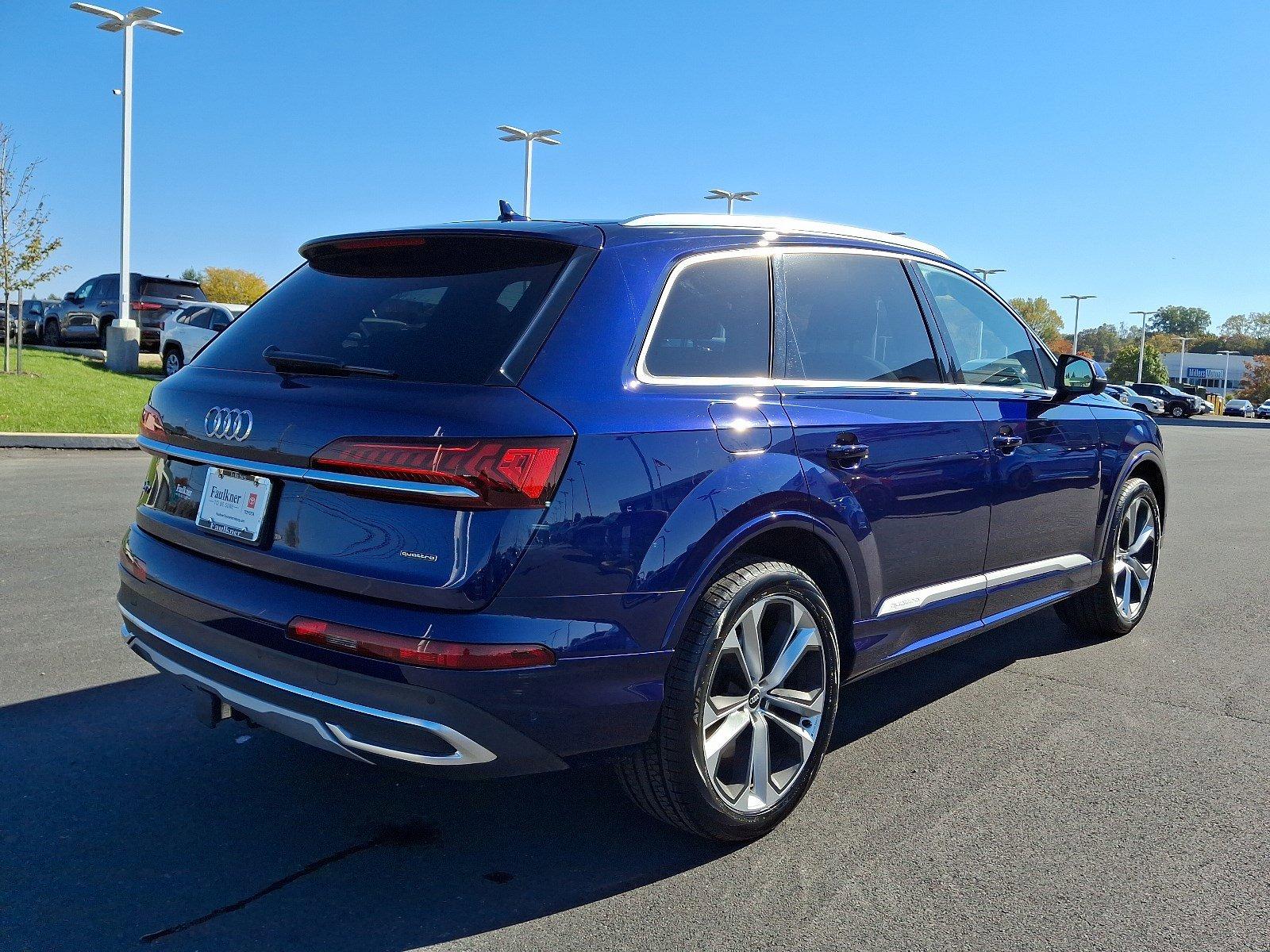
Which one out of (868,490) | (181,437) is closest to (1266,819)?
(868,490)

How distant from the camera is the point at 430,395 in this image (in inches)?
108

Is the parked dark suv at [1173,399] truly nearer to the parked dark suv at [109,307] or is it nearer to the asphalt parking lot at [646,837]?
the parked dark suv at [109,307]

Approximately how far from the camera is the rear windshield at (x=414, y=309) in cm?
291

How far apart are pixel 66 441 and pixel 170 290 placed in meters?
15.3

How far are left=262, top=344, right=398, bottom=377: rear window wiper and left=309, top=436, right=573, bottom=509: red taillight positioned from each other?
0.94ft

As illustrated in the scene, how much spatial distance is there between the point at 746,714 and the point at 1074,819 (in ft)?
3.80

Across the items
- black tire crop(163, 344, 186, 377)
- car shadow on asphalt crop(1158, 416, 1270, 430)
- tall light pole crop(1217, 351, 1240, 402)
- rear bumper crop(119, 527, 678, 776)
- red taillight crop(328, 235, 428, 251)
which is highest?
tall light pole crop(1217, 351, 1240, 402)

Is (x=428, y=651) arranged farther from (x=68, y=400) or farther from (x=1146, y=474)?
(x=68, y=400)

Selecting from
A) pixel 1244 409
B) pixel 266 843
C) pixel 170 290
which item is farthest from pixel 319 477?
pixel 1244 409

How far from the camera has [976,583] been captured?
423 centimetres

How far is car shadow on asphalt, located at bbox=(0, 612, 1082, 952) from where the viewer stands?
2730 millimetres

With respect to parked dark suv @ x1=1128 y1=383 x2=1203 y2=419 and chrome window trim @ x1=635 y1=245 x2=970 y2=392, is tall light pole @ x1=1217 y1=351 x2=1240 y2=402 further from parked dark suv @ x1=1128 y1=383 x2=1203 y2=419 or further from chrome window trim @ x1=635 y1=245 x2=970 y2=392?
chrome window trim @ x1=635 y1=245 x2=970 y2=392

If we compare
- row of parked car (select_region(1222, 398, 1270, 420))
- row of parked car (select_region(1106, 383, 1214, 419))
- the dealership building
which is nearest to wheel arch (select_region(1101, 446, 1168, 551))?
row of parked car (select_region(1106, 383, 1214, 419))

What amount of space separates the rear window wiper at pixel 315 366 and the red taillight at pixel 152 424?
0.48 meters
